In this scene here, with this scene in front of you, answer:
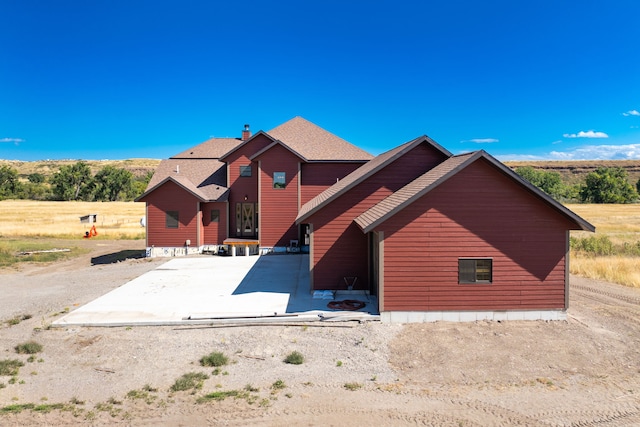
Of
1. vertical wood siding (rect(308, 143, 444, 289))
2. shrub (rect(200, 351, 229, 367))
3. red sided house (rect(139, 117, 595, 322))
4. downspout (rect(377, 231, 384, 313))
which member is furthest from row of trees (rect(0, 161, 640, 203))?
shrub (rect(200, 351, 229, 367))

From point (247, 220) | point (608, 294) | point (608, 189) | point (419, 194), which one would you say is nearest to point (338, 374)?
point (419, 194)

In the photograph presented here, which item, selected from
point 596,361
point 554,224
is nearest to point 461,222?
point 554,224

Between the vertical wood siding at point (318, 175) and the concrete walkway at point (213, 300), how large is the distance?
227 inches

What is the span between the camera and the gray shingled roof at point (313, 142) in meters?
26.2

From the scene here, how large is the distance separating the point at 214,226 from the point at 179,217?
2172 mm

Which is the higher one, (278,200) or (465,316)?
(278,200)

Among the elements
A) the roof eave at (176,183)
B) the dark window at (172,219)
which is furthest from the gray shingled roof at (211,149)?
the dark window at (172,219)

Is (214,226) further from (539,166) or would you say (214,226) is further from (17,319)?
(539,166)

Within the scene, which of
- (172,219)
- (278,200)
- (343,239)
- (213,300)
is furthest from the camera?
(172,219)

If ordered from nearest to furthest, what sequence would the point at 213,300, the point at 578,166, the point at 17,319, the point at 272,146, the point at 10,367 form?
the point at 10,367 → the point at 17,319 → the point at 213,300 → the point at 272,146 → the point at 578,166

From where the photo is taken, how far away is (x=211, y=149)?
102ft

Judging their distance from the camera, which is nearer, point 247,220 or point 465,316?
point 465,316

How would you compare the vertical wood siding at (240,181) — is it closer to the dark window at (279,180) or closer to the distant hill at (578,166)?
the dark window at (279,180)

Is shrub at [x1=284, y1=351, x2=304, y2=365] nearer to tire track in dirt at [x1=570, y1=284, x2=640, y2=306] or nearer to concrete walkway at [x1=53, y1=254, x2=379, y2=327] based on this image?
concrete walkway at [x1=53, y1=254, x2=379, y2=327]
